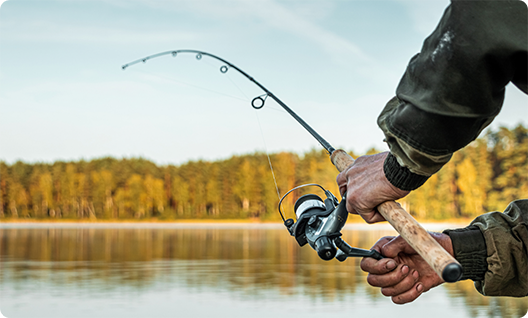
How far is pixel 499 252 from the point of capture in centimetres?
171

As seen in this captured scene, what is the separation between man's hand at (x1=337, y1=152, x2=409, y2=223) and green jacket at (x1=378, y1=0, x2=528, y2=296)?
4 centimetres

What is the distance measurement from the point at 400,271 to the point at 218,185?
53.6 m

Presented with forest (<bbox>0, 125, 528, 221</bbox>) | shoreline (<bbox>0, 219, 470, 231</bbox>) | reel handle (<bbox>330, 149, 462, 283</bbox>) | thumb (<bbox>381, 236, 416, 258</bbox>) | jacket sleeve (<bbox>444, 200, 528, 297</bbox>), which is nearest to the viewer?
reel handle (<bbox>330, 149, 462, 283</bbox>)

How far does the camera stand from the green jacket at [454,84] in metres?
1.13

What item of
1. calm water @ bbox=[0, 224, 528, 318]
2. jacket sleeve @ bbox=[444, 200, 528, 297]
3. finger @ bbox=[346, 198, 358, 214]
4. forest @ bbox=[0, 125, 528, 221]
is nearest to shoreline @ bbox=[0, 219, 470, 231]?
forest @ bbox=[0, 125, 528, 221]

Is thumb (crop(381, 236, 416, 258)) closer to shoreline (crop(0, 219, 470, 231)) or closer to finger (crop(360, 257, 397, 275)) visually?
finger (crop(360, 257, 397, 275))

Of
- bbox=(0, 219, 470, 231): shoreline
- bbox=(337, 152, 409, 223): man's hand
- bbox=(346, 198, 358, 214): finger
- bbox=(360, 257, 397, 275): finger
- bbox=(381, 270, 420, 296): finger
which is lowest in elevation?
bbox=(0, 219, 470, 231): shoreline

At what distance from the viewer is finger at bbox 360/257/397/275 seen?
175cm

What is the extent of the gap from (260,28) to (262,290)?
32.0 m

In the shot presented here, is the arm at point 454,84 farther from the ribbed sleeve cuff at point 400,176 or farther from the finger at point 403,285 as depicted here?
the finger at point 403,285

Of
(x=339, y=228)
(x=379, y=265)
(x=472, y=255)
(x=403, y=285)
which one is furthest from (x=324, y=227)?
(x=472, y=255)

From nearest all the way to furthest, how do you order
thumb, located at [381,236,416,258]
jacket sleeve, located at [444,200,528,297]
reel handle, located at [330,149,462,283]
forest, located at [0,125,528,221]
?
reel handle, located at [330,149,462,283] < jacket sleeve, located at [444,200,528,297] < thumb, located at [381,236,416,258] < forest, located at [0,125,528,221]

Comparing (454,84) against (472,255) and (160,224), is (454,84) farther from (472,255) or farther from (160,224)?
(160,224)

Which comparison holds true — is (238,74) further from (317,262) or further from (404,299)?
(317,262)
